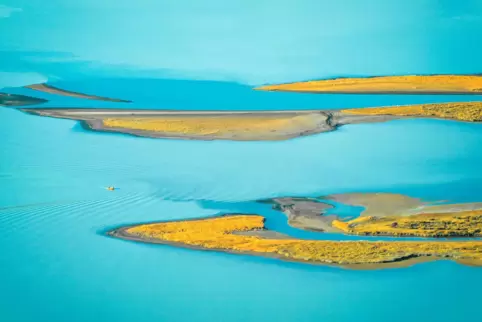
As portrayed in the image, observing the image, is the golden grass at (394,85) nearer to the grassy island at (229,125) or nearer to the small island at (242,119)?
the small island at (242,119)

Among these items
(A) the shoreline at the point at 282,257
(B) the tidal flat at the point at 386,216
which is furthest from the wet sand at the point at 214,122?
(A) the shoreline at the point at 282,257

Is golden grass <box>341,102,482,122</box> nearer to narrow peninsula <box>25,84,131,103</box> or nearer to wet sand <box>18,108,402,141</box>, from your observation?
wet sand <box>18,108,402,141</box>

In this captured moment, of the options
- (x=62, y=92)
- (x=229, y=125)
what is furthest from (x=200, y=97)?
(x=62, y=92)

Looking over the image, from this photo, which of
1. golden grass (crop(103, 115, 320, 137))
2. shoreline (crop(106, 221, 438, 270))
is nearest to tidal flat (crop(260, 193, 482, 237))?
shoreline (crop(106, 221, 438, 270))

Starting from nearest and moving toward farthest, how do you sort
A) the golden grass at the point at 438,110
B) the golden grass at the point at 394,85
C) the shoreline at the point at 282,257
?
the shoreline at the point at 282,257
the golden grass at the point at 438,110
the golden grass at the point at 394,85

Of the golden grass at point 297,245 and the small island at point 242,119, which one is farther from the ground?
the small island at point 242,119

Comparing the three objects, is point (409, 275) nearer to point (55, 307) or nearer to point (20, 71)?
point (55, 307)

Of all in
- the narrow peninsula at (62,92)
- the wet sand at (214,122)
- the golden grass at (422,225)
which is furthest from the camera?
the narrow peninsula at (62,92)

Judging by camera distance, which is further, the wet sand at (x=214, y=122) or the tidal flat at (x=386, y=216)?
the wet sand at (x=214, y=122)
